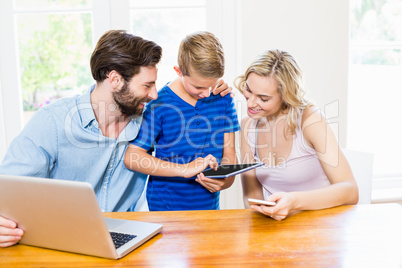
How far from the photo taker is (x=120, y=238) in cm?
119

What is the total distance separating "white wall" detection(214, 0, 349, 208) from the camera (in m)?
2.48

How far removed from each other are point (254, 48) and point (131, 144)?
116 cm

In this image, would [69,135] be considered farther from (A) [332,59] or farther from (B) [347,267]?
(A) [332,59]

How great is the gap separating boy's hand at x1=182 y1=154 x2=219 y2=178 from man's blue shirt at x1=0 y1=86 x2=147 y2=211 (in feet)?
0.83

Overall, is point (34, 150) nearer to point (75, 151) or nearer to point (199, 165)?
point (75, 151)

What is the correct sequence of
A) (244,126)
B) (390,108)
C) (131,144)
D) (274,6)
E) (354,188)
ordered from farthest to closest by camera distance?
(390,108) < (274,6) < (244,126) < (131,144) < (354,188)

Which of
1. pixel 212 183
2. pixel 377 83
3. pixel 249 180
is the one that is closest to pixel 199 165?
pixel 212 183

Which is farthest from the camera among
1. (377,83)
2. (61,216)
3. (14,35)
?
(377,83)

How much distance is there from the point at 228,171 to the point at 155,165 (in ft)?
1.16

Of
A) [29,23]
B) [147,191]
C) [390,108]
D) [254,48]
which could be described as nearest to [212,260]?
[147,191]

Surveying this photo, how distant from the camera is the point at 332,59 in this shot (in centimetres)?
259

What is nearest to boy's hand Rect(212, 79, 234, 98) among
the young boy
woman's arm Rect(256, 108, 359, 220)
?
the young boy

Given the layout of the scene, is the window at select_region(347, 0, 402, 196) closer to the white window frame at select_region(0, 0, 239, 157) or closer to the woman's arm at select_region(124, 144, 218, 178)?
the white window frame at select_region(0, 0, 239, 157)

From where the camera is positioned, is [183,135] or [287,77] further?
[183,135]
